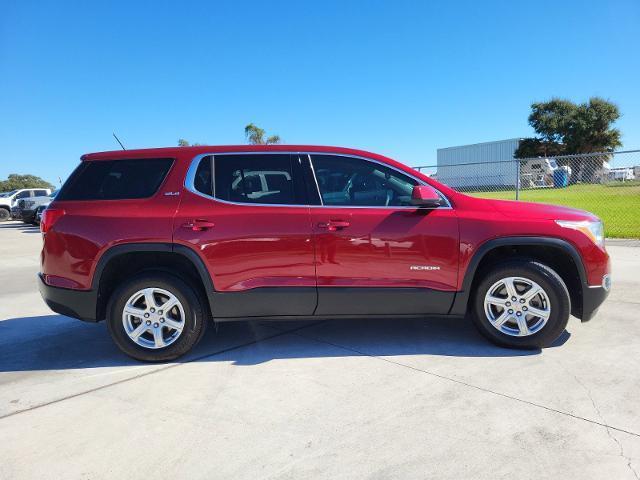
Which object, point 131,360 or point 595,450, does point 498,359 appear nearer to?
point 595,450

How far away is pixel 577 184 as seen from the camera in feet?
39.6

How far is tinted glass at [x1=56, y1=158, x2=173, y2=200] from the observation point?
12.3 feet

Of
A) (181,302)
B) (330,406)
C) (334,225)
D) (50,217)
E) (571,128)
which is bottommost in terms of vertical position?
(330,406)

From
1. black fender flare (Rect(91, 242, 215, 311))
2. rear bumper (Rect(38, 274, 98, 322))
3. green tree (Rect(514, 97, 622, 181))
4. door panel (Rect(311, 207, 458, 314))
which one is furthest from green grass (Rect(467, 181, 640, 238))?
green tree (Rect(514, 97, 622, 181))

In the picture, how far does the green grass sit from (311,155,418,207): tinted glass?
8.55m

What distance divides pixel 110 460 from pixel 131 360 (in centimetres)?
153

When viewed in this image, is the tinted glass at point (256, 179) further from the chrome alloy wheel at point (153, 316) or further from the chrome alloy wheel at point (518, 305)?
the chrome alloy wheel at point (518, 305)

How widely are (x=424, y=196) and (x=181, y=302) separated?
2167 mm

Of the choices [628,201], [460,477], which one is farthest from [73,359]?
[628,201]

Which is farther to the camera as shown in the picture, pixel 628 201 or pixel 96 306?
pixel 628 201

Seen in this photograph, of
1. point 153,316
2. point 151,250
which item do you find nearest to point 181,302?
point 153,316

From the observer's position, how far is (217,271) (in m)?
3.63

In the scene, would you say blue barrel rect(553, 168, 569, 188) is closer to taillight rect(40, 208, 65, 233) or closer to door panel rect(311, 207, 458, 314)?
door panel rect(311, 207, 458, 314)

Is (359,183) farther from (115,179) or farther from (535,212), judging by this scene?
(115,179)
